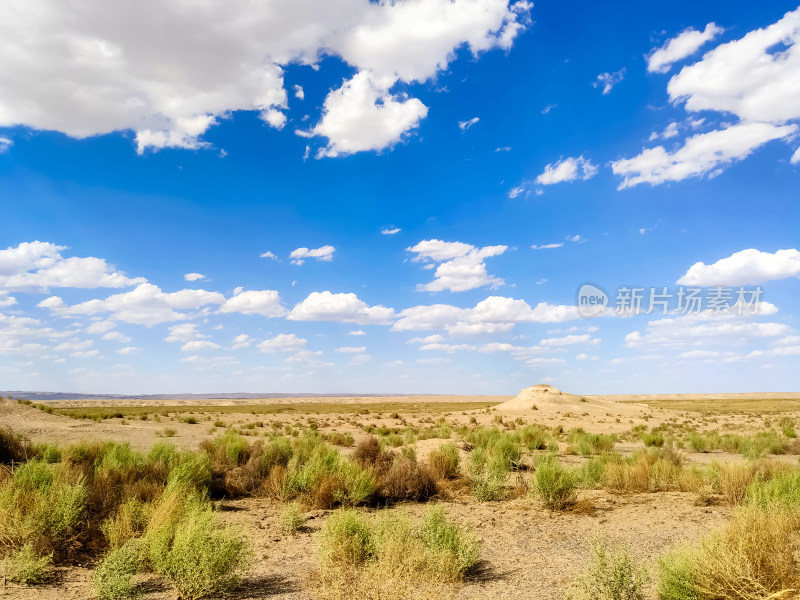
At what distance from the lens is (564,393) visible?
230 feet

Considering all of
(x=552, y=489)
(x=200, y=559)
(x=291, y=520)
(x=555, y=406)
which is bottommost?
(x=555, y=406)

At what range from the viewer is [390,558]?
21.0 feet

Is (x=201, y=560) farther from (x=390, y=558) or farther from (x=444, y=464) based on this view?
(x=444, y=464)

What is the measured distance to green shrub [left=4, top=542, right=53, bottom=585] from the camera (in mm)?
7348

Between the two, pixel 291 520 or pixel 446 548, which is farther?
pixel 291 520

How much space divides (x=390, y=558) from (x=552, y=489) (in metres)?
7.08

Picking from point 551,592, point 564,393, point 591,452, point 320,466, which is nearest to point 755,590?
point 551,592

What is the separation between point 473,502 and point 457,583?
6.22m

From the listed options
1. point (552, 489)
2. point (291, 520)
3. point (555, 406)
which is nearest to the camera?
point (291, 520)

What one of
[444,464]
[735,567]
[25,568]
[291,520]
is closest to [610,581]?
[735,567]

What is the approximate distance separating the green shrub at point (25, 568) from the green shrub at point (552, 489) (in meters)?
9.89

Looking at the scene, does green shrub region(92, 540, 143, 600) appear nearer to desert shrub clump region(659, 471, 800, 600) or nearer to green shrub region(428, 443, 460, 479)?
desert shrub clump region(659, 471, 800, 600)

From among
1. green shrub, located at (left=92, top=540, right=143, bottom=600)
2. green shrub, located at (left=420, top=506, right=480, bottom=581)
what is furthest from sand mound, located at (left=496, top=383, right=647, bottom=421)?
green shrub, located at (left=92, top=540, right=143, bottom=600)

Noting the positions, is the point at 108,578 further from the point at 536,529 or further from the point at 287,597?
the point at 536,529
